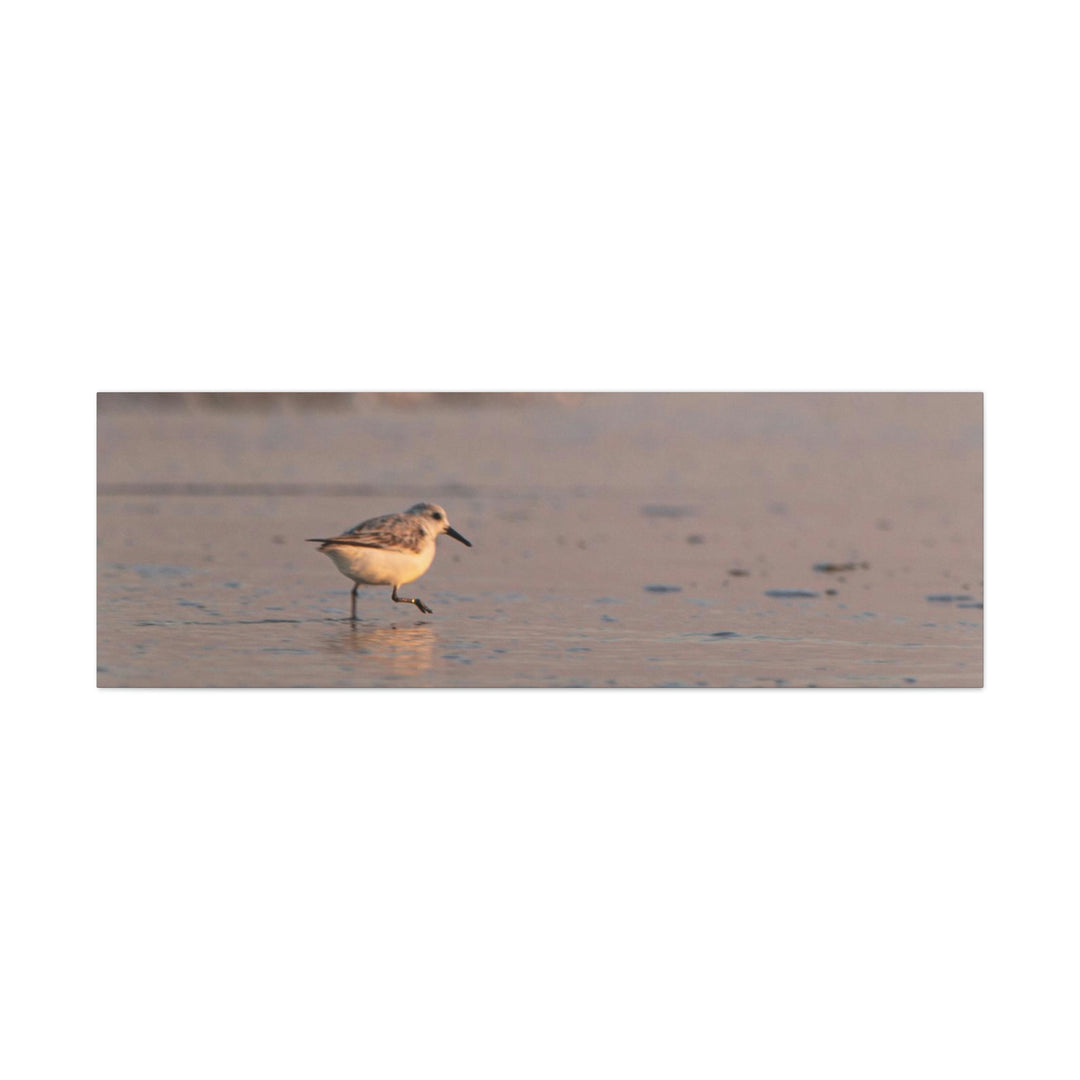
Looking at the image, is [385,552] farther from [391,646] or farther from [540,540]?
[540,540]

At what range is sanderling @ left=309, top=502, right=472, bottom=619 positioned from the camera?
7922 mm

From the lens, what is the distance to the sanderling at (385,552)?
792cm

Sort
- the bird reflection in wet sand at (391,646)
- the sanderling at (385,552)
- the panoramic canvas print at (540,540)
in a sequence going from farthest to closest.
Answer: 1. the sanderling at (385,552)
2. the panoramic canvas print at (540,540)
3. the bird reflection in wet sand at (391,646)

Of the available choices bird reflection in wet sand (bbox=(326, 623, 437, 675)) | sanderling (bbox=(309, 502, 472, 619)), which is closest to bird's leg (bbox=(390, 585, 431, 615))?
sanderling (bbox=(309, 502, 472, 619))

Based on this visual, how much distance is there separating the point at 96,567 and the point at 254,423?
1.72m

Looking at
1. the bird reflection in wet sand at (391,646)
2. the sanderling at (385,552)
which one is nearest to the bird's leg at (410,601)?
the sanderling at (385,552)

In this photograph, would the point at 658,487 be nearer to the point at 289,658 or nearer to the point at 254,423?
the point at 254,423

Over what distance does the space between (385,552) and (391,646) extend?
531 mm

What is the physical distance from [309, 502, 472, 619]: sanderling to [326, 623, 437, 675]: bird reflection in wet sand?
0.68 ft

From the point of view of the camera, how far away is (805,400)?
8.14 metres

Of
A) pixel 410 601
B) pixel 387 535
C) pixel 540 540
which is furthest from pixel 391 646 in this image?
pixel 540 540

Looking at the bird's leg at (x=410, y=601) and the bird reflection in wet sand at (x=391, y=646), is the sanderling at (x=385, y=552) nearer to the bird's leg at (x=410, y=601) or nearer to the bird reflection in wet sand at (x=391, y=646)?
the bird's leg at (x=410, y=601)

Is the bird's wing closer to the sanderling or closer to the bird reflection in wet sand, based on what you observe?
the sanderling

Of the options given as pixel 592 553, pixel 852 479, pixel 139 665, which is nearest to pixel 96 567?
pixel 139 665
